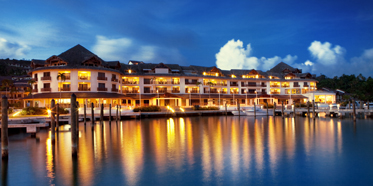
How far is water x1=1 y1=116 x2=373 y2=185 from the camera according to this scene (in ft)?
52.9

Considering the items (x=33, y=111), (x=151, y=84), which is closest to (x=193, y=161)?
(x=33, y=111)

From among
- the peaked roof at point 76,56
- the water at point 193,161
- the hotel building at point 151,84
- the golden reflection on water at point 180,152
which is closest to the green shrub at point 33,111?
the hotel building at point 151,84

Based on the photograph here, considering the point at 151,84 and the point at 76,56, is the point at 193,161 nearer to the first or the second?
the point at 76,56

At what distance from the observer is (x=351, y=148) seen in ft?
80.2

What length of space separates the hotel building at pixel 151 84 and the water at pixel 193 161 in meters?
30.1

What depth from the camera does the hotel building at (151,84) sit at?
58.8 metres

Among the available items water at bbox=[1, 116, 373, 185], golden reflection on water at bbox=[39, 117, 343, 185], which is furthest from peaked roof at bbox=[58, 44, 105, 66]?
water at bbox=[1, 116, 373, 185]

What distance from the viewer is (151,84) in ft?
240

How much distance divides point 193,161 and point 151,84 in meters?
54.3

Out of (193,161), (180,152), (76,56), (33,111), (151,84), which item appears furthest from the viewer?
(151,84)

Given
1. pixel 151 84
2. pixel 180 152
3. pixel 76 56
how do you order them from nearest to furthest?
pixel 180 152
pixel 76 56
pixel 151 84

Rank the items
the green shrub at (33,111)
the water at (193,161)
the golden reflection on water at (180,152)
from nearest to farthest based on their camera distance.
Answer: the water at (193,161) < the golden reflection on water at (180,152) < the green shrub at (33,111)

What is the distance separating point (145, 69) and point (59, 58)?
2319cm

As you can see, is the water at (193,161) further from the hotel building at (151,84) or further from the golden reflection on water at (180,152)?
the hotel building at (151,84)
